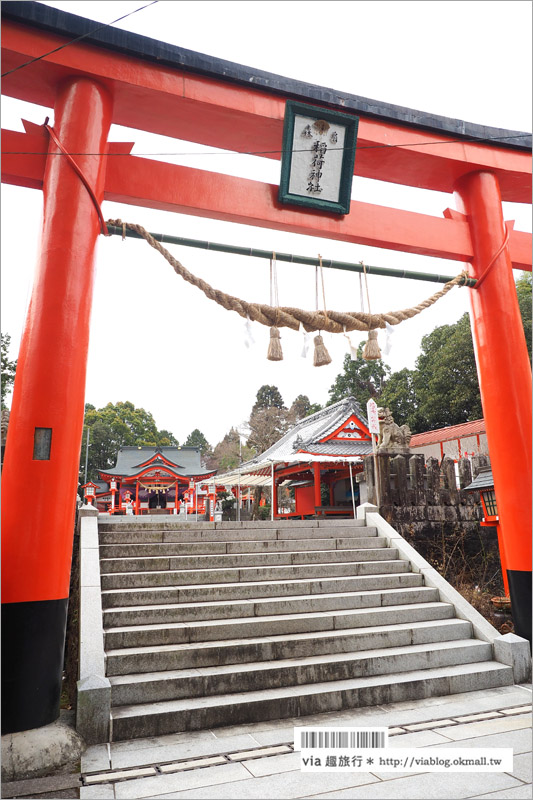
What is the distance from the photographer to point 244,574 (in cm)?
543

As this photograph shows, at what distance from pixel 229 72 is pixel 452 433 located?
1627 centimetres

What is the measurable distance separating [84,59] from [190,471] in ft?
62.0

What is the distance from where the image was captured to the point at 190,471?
22.2 meters

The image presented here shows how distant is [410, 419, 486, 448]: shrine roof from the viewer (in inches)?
680

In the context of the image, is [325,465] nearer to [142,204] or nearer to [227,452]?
[142,204]

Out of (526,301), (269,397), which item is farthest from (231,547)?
(269,397)

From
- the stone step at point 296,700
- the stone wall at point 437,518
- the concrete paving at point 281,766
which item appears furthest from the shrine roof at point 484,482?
the concrete paving at point 281,766

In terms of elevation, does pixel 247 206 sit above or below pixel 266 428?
below

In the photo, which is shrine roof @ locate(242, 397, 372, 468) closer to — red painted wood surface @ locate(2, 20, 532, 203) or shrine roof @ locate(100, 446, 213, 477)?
shrine roof @ locate(100, 446, 213, 477)

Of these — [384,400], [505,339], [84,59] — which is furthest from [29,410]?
[384,400]

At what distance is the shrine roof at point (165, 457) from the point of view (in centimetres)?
2215

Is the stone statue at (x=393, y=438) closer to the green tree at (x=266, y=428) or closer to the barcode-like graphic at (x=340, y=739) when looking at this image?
the barcode-like graphic at (x=340, y=739)

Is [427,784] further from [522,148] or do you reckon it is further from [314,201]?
[522,148]

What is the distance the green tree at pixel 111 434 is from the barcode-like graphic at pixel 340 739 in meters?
33.9
